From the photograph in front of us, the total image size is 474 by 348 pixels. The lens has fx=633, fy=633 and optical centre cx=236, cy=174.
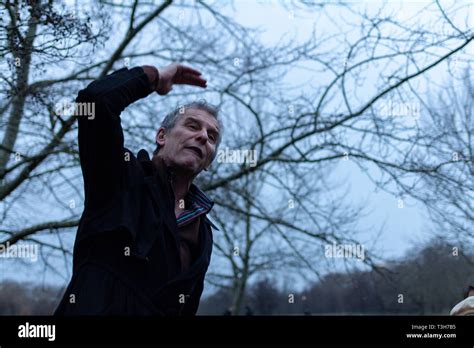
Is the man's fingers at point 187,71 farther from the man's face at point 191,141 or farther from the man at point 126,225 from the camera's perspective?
the man's face at point 191,141

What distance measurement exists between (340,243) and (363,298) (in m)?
0.74

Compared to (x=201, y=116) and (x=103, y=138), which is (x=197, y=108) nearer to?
(x=201, y=116)

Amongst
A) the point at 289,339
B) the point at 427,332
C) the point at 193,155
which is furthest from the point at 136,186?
the point at 427,332

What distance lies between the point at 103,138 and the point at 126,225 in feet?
0.57

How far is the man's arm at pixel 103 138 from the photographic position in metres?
1.22

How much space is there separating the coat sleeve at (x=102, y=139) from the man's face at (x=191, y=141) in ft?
0.49

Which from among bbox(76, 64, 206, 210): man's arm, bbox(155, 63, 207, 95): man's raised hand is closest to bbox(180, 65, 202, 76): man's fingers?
bbox(155, 63, 207, 95): man's raised hand

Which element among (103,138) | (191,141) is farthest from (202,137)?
(103,138)

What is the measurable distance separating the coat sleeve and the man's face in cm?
15

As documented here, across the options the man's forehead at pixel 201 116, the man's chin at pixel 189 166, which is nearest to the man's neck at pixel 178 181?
the man's chin at pixel 189 166

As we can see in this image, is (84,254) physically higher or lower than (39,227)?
lower

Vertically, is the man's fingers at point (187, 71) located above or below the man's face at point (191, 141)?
above

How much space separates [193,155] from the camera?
4.48 ft

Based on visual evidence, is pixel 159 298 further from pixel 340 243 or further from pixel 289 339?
pixel 340 243
